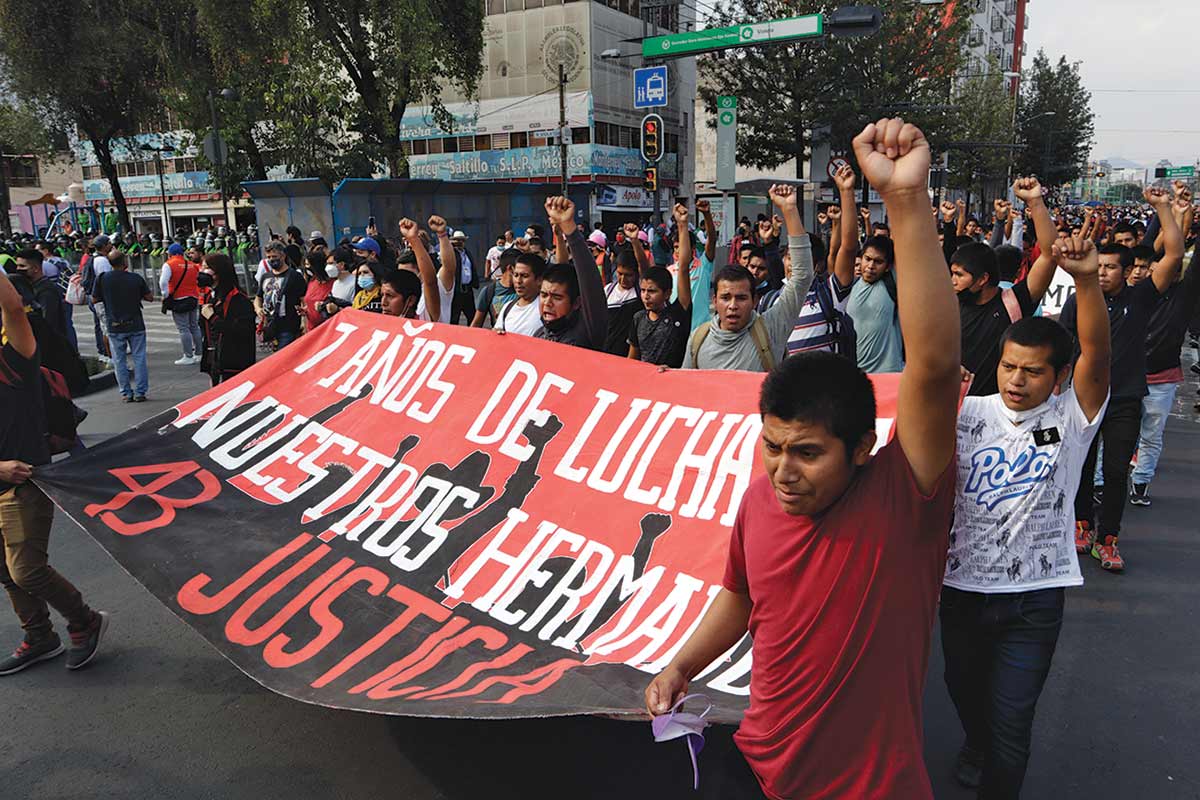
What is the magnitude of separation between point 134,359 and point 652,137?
8984mm

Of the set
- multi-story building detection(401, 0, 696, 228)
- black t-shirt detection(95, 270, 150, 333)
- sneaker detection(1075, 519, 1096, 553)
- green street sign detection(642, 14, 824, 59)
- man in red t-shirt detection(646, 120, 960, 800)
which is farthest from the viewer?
multi-story building detection(401, 0, 696, 228)

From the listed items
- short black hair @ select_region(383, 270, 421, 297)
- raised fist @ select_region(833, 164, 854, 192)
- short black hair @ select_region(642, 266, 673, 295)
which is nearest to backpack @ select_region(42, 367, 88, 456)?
short black hair @ select_region(383, 270, 421, 297)

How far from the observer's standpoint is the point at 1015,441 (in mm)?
2625

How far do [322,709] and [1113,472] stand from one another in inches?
181

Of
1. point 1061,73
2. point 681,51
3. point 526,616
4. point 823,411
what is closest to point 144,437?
point 526,616

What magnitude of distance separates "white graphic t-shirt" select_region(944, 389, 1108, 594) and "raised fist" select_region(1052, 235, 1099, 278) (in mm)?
444

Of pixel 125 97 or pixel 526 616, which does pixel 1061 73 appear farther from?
pixel 526 616

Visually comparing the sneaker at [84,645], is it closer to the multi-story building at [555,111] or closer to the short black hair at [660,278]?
the short black hair at [660,278]

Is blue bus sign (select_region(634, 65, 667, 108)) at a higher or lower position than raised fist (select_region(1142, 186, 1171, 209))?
higher

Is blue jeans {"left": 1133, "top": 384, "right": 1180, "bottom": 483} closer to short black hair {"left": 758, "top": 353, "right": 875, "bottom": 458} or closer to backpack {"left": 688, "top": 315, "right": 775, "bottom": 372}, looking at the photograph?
backpack {"left": 688, "top": 315, "right": 775, "bottom": 372}

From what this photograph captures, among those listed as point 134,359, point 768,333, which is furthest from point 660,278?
point 134,359

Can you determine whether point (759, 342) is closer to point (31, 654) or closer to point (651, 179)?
point (31, 654)

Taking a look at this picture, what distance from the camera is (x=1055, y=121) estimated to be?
62406 mm

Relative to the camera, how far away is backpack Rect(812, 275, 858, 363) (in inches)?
187
